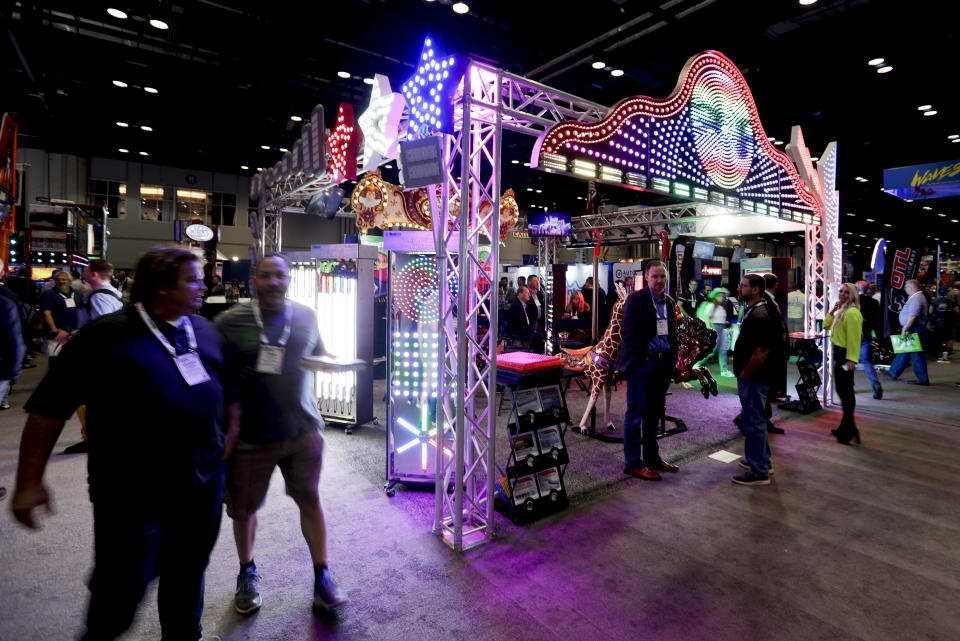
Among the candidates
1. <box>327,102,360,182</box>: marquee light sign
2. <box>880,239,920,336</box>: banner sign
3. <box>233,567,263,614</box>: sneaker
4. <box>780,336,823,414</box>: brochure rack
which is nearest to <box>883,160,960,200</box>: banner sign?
<box>880,239,920,336</box>: banner sign

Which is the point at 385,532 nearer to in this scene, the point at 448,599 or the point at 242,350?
the point at 448,599

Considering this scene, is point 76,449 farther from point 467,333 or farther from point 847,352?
point 847,352

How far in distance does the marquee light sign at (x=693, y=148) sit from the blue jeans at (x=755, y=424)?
2.13m

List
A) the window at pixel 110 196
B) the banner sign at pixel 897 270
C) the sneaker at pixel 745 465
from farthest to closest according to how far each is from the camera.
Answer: the window at pixel 110 196, the banner sign at pixel 897 270, the sneaker at pixel 745 465

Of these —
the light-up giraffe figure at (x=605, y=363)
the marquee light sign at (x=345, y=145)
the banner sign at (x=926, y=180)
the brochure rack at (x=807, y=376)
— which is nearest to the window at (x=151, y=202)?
A: the marquee light sign at (x=345, y=145)

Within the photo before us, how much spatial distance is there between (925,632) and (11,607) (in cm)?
450

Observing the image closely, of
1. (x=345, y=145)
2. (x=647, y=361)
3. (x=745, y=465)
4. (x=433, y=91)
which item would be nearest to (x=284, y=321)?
(x=433, y=91)

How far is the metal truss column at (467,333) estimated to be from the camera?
3.15 metres

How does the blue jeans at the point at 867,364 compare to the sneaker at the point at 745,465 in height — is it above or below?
above

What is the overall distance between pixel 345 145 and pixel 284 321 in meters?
4.62

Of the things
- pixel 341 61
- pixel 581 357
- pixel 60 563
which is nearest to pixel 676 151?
pixel 581 357

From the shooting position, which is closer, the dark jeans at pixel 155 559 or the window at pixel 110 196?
the dark jeans at pixel 155 559

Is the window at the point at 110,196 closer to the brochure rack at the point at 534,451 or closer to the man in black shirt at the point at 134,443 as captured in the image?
the brochure rack at the point at 534,451

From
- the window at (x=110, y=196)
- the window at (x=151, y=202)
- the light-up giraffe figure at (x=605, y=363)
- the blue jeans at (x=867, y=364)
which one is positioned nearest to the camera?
the light-up giraffe figure at (x=605, y=363)
